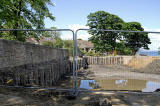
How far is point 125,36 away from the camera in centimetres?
527

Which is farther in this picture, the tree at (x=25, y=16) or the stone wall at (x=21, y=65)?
the tree at (x=25, y=16)

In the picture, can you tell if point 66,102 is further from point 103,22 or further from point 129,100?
point 103,22

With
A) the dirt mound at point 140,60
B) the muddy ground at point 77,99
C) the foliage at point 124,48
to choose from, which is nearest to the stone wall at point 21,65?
the muddy ground at point 77,99

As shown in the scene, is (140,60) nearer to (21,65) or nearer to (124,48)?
(124,48)

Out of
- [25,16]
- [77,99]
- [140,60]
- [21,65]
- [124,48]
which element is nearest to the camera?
[77,99]

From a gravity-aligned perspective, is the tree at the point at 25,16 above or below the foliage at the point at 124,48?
above

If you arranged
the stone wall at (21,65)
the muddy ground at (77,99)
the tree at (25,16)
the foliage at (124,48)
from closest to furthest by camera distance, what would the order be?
the muddy ground at (77,99) < the stone wall at (21,65) < the foliage at (124,48) < the tree at (25,16)

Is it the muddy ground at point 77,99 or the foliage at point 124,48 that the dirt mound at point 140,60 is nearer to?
the foliage at point 124,48

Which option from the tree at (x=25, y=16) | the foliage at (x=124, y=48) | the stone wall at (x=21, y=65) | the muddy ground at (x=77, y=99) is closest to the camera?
the muddy ground at (x=77, y=99)

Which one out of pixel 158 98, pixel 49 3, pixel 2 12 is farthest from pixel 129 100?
pixel 49 3

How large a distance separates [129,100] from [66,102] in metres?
1.70

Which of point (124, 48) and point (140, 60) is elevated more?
point (124, 48)

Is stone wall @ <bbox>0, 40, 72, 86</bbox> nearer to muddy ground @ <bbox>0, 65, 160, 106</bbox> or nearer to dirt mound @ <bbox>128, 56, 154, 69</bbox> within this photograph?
muddy ground @ <bbox>0, 65, 160, 106</bbox>

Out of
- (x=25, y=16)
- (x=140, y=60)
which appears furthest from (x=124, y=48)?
(x=25, y=16)
